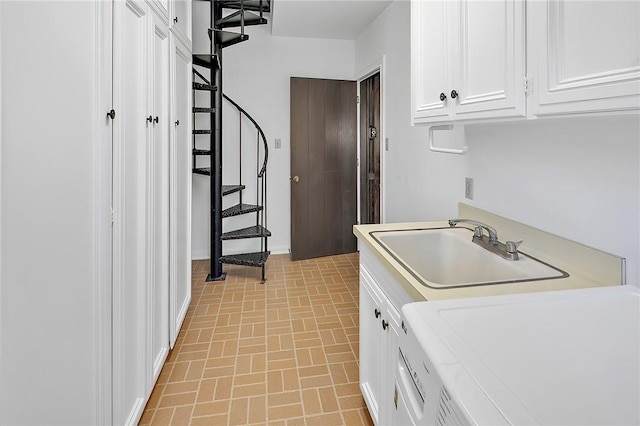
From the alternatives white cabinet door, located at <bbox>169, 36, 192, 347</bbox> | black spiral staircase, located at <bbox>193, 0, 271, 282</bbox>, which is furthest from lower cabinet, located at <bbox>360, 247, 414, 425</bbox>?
black spiral staircase, located at <bbox>193, 0, 271, 282</bbox>

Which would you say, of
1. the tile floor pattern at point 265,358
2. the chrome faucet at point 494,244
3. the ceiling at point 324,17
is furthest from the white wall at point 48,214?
the ceiling at point 324,17

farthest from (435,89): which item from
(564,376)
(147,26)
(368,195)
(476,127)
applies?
(368,195)

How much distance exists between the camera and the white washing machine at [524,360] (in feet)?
2.09

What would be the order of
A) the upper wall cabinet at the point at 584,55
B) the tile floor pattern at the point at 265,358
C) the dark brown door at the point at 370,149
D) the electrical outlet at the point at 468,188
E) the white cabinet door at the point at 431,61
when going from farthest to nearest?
the dark brown door at the point at 370,149 < the electrical outlet at the point at 468,188 < the tile floor pattern at the point at 265,358 < the white cabinet door at the point at 431,61 < the upper wall cabinet at the point at 584,55

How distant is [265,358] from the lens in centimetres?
237

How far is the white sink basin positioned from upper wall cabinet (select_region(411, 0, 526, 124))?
554 millimetres

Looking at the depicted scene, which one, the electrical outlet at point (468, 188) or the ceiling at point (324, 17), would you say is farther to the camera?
the ceiling at point (324, 17)

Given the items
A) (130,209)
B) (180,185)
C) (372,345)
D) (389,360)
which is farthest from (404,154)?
(130,209)

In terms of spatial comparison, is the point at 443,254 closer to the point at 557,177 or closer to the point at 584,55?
the point at 557,177

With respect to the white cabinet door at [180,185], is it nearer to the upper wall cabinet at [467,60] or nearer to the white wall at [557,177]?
the upper wall cabinet at [467,60]

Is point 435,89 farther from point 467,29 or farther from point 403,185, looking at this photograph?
point 403,185

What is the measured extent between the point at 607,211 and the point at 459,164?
1030mm

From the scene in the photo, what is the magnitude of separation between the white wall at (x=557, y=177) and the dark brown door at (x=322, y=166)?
190cm

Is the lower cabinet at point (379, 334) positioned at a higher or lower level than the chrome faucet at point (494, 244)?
lower
